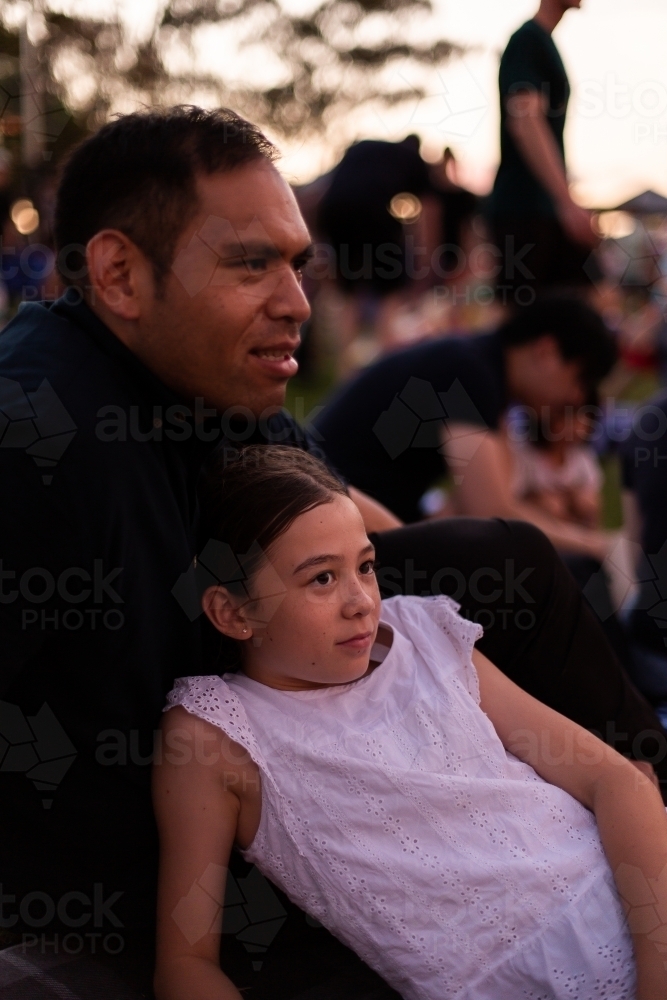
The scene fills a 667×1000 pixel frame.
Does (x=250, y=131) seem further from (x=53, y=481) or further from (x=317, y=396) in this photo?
(x=317, y=396)

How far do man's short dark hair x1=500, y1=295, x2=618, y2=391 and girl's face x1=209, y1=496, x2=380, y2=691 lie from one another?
4.74ft

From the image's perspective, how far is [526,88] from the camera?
3.17 metres

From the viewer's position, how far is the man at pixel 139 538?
47.6 inches

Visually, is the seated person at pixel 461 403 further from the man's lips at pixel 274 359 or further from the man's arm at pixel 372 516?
the man's lips at pixel 274 359

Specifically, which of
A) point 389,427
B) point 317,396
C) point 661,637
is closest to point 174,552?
point 661,637

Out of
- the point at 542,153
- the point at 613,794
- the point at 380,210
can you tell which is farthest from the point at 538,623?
the point at 380,210

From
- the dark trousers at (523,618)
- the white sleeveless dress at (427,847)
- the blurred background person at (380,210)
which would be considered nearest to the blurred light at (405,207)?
the blurred background person at (380,210)

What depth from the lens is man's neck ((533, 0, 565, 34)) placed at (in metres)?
3.00

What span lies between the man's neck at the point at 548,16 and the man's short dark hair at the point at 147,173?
1863mm

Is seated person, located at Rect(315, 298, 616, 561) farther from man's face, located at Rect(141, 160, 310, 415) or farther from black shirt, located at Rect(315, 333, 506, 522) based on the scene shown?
man's face, located at Rect(141, 160, 310, 415)

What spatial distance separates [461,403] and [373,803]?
1.40 metres

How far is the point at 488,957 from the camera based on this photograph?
1.18m

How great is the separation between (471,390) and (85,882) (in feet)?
4.99

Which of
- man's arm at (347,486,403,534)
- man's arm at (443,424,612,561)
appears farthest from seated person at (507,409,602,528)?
man's arm at (347,486,403,534)
